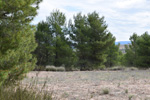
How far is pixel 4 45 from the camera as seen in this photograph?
5.11 meters

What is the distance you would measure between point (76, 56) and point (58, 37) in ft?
12.2

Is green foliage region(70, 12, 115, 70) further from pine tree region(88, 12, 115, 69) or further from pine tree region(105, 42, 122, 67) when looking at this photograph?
pine tree region(105, 42, 122, 67)

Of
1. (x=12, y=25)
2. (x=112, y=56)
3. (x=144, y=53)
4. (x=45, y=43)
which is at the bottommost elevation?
(x=12, y=25)

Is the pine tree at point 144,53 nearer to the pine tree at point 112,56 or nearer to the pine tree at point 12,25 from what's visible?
the pine tree at point 112,56

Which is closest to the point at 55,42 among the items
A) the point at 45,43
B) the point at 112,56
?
the point at 45,43

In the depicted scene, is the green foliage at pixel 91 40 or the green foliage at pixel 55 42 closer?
the green foliage at pixel 91 40

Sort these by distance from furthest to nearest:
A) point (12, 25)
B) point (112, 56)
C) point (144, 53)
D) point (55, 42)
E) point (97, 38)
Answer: point (112, 56)
point (55, 42)
point (97, 38)
point (144, 53)
point (12, 25)

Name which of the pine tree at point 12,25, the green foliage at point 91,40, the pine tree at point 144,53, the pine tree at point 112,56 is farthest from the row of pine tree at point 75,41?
the pine tree at point 12,25

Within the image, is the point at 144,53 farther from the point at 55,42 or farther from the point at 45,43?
the point at 45,43

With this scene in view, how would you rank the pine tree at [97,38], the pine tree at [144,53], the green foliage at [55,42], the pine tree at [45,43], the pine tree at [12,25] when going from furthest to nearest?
the pine tree at [45,43]
the green foliage at [55,42]
the pine tree at [97,38]
the pine tree at [144,53]
the pine tree at [12,25]

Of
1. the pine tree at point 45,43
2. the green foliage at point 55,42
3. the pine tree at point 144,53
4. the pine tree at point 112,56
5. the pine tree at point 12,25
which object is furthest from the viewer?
the pine tree at point 112,56

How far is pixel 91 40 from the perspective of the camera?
27.0 m

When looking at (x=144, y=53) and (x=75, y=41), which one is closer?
(x=144, y=53)

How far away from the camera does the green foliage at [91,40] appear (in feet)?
85.3
